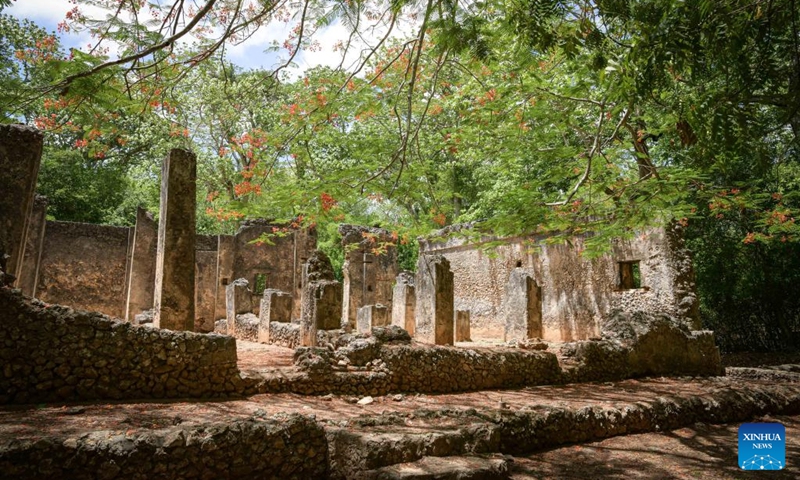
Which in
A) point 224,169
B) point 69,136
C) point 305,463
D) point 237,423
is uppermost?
point 69,136

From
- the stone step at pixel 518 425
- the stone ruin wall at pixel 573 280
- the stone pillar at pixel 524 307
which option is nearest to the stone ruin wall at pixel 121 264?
the stone ruin wall at pixel 573 280

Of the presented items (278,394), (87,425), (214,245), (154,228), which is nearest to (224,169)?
(214,245)

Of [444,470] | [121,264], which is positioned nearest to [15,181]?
[444,470]

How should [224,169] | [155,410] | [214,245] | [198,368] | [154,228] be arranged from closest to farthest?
[155,410], [198,368], [154,228], [214,245], [224,169]

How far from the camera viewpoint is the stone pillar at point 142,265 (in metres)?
16.7

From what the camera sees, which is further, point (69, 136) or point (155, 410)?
point (69, 136)

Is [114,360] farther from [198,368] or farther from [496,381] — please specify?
[496,381]

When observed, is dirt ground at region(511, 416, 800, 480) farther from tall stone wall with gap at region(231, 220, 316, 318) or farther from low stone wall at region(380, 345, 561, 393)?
tall stone wall with gap at region(231, 220, 316, 318)

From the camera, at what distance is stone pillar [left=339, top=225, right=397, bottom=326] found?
19.5m

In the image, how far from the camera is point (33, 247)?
49.3ft

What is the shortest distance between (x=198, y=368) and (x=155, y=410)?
1.02 metres

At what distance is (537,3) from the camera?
3566 mm

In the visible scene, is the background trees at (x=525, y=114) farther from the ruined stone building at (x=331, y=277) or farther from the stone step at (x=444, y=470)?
the stone step at (x=444, y=470)

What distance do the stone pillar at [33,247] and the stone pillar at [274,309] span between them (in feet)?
23.6
